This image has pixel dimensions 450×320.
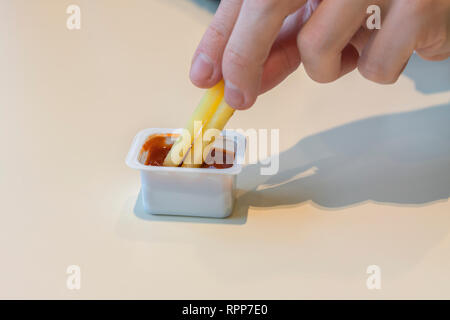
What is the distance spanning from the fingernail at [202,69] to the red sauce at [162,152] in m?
0.14

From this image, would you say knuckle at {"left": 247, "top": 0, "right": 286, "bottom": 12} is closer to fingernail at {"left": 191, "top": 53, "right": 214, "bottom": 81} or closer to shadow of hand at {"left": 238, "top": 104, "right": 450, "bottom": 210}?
fingernail at {"left": 191, "top": 53, "right": 214, "bottom": 81}

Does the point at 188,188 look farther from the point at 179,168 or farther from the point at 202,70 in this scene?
the point at 202,70

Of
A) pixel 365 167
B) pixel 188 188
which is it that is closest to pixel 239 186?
pixel 188 188

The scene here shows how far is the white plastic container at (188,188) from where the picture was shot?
0.80 meters

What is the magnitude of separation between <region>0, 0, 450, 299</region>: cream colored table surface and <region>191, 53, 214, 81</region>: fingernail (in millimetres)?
223

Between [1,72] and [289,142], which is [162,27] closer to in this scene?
[1,72]

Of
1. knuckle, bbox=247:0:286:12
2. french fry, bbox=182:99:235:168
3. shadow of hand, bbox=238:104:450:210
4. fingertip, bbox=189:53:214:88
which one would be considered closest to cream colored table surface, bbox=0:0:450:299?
shadow of hand, bbox=238:104:450:210

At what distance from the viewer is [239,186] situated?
0.92m

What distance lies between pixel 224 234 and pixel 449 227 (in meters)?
0.36

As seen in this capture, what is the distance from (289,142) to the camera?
1.04m

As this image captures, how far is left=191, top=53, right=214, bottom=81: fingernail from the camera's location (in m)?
0.79

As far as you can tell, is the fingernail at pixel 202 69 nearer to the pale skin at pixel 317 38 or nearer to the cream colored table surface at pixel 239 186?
the pale skin at pixel 317 38

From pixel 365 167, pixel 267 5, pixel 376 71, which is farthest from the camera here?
pixel 365 167

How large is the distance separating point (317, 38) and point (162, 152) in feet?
1.04
